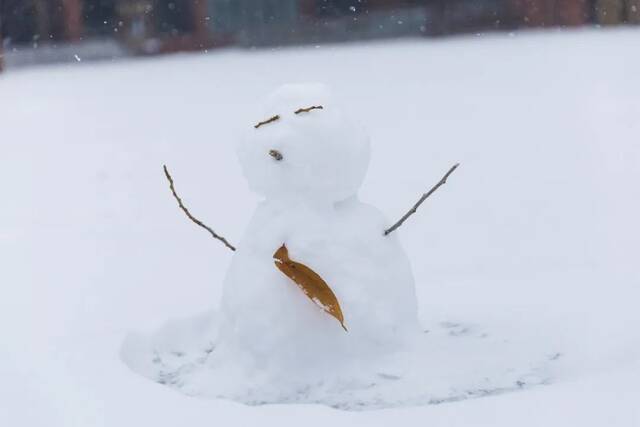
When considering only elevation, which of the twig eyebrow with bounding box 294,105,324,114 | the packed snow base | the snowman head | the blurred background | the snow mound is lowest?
the blurred background

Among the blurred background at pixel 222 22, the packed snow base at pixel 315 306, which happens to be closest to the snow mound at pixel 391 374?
the packed snow base at pixel 315 306

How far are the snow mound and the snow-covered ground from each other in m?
0.06

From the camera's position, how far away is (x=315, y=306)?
2.52 metres

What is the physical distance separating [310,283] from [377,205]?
3084mm

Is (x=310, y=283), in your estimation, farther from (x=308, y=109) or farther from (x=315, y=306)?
(x=308, y=109)

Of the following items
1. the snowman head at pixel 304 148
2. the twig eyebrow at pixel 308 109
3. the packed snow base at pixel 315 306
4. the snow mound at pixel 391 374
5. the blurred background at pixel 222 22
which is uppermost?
the twig eyebrow at pixel 308 109

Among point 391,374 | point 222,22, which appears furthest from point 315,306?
point 222,22

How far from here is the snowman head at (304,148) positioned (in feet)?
8.34

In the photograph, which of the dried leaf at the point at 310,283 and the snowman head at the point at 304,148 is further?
the snowman head at the point at 304,148

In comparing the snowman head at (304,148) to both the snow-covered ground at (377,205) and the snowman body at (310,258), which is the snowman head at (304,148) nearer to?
the snowman body at (310,258)

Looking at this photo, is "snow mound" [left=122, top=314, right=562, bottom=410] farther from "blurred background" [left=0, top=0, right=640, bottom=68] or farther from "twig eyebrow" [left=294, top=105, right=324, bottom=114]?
"blurred background" [left=0, top=0, right=640, bottom=68]

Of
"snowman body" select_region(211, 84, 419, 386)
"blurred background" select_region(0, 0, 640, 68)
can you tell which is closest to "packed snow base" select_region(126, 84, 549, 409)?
"snowman body" select_region(211, 84, 419, 386)

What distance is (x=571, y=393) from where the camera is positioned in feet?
7.13

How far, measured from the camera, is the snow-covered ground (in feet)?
7.87
